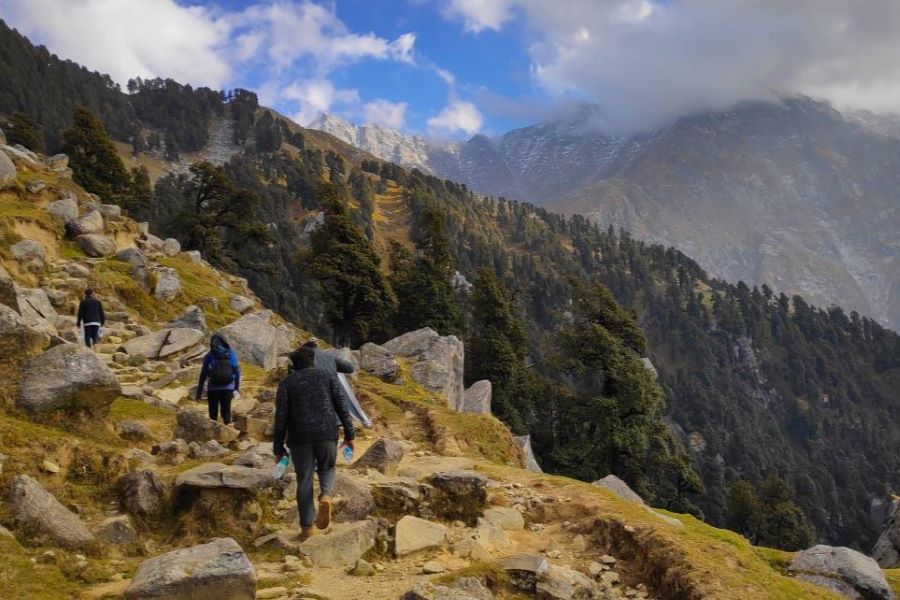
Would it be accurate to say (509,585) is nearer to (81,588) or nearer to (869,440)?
(81,588)

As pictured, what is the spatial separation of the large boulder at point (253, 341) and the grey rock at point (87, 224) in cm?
1273

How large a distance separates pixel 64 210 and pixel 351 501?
2939 cm

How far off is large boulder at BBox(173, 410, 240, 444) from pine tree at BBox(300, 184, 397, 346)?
32.5 meters

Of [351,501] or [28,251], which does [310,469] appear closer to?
[351,501]

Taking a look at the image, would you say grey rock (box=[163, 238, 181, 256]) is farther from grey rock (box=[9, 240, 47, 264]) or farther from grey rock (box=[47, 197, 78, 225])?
grey rock (box=[9, 240, 47, 264])

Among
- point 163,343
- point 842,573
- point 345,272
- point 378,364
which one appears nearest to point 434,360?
point 378,364

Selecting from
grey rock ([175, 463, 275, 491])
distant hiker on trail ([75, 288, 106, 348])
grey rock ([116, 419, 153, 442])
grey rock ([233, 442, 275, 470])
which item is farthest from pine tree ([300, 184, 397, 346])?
grey rock ([175, 463, 275, 491])

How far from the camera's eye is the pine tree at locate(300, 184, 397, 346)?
1802 inches

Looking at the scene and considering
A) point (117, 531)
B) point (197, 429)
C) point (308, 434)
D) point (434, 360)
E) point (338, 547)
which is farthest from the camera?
point (434, 360)

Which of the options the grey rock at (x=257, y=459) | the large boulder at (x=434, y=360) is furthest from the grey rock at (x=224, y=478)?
the large boulder at (x=434, y=360)

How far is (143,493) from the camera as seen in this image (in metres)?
8.56

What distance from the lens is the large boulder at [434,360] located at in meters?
31.0

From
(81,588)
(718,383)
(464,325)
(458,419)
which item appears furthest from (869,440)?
(81,588)

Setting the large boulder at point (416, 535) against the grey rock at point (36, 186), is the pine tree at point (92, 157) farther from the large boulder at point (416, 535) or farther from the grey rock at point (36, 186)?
the large boulder at point (416, 535)
